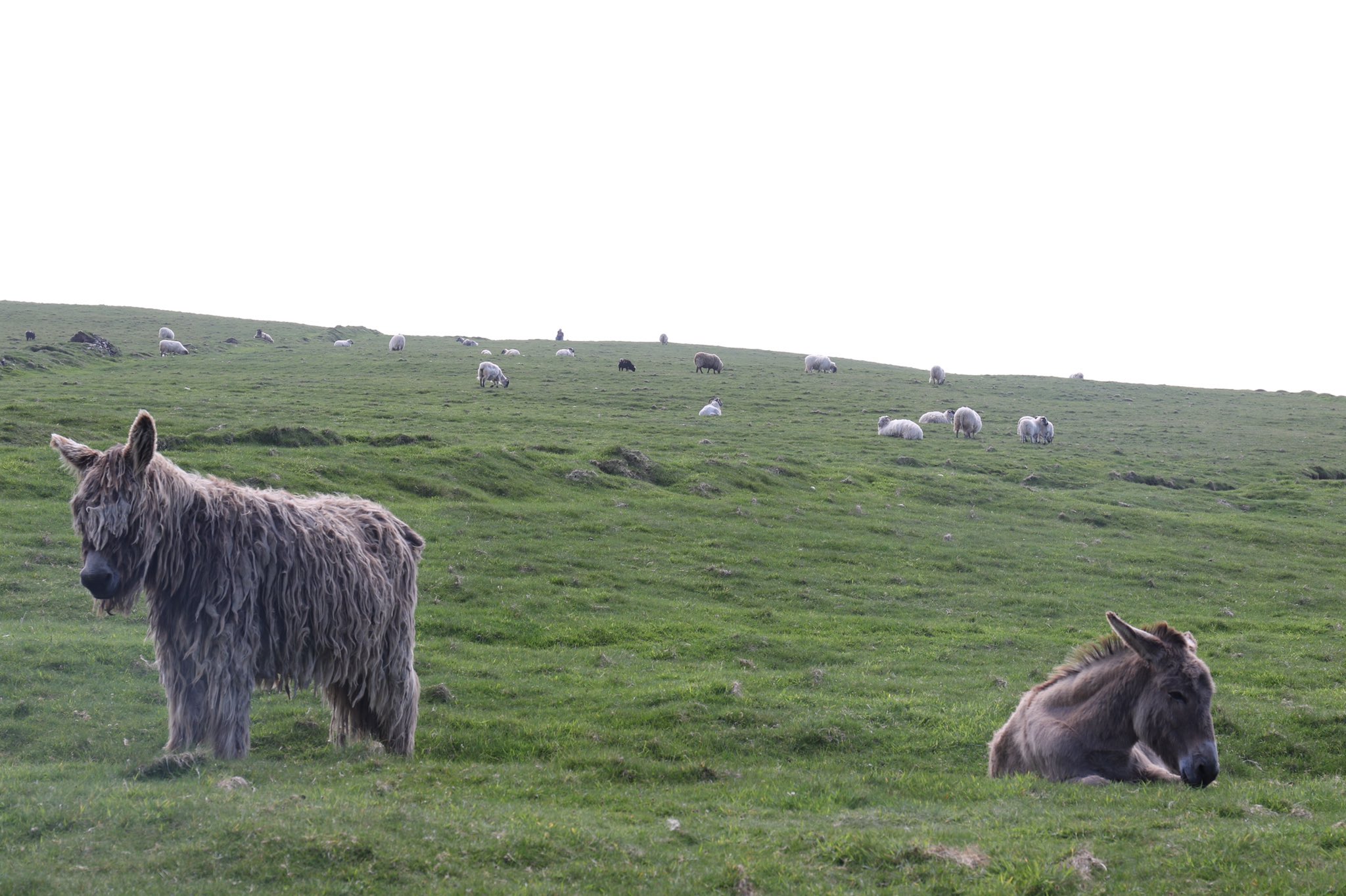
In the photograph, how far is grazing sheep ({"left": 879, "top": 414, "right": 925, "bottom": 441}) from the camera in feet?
150

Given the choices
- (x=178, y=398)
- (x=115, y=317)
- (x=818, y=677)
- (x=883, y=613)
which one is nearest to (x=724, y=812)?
Result: (x=818, y=677)

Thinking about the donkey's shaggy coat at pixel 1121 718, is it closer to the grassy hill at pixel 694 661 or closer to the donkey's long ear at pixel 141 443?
the grassy hill at pixel 694 661

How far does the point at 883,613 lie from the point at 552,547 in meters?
8.06

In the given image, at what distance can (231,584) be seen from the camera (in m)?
8.47

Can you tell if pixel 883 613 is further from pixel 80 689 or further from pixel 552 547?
pixel 80 689

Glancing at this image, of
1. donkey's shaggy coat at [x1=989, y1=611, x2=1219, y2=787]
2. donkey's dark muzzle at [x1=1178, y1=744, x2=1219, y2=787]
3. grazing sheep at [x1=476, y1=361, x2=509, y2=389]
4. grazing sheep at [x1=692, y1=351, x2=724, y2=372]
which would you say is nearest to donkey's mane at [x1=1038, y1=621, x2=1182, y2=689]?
donkey's shaggy coat at [x1=989, y1=611, x2=1219, y2=787]

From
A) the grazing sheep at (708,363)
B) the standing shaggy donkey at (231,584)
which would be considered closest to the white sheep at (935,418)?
the grazing sheep at (708,363)

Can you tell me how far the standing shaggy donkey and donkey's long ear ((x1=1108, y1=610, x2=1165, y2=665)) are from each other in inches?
298

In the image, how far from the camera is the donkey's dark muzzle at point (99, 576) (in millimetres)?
7828

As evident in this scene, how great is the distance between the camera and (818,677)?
15312mm

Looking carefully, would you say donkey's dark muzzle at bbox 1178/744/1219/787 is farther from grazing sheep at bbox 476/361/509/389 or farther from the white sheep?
grazing sheep at bbox 476/361/509/389

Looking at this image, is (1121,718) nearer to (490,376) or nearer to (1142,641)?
(1142,641)

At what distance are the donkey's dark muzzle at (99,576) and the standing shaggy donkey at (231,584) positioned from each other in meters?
0.01

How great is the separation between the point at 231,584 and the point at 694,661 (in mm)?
9278
